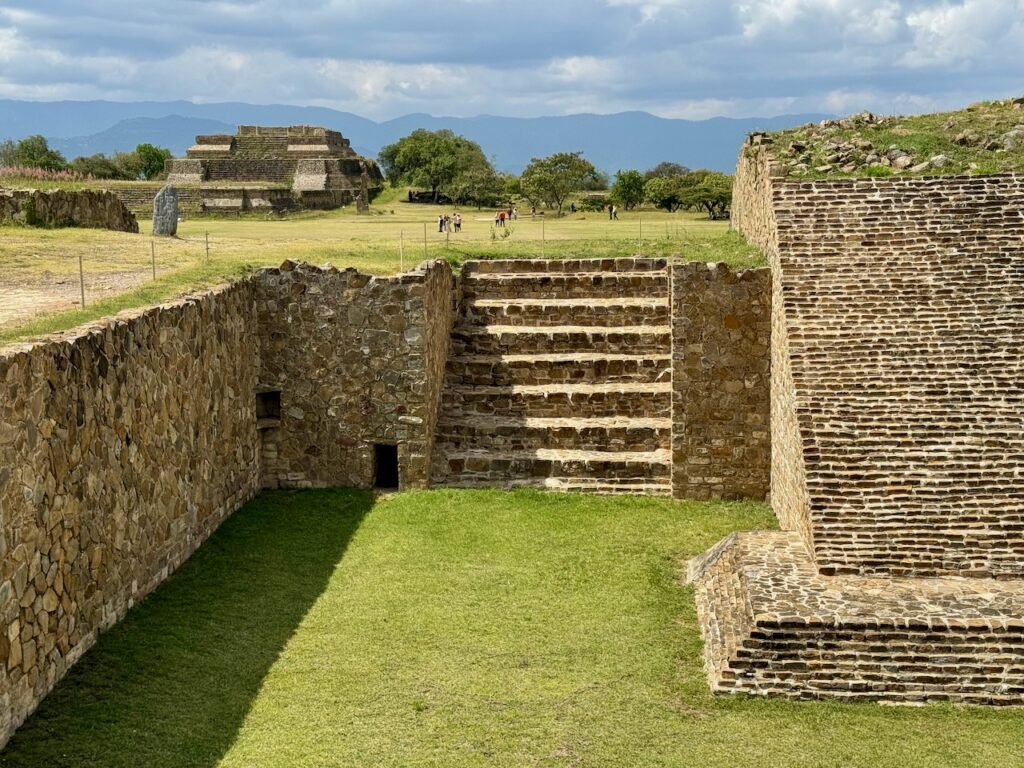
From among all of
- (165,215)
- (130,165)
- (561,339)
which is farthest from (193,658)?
(130,165)

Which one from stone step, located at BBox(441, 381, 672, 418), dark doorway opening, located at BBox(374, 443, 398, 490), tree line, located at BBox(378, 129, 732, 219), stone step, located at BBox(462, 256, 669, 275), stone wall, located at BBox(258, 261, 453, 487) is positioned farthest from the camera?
tree line, located at BBox(378, 129, 732, 219)

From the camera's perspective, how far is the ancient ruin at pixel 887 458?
32.7 ft

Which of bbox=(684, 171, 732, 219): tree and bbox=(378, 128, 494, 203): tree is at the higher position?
bbox=(378, 128, 494, 203): tree

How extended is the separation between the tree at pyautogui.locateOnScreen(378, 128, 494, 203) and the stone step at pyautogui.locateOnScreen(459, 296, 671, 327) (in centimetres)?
3165

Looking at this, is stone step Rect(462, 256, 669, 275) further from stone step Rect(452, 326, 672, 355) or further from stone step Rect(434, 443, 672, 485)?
stone step Rect(434, 443, 672, 485)

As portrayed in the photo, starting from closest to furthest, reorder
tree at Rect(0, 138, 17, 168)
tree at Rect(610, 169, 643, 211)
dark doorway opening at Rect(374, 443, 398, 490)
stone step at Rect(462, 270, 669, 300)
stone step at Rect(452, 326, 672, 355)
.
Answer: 1. dark doorway opening at Rect(374, 443, 398, 490)
2. stone step at Rect(452, 326, 672, 355)
3. stone step at Rect(462, 270, 669, 300)
4. tree at Rect(610, 169, 643, 211)
5. tree at Rect(0, 138, 17, 168)

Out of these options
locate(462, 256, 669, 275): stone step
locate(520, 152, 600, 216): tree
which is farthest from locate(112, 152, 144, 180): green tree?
locate(462, 256, 669, 275): stone step

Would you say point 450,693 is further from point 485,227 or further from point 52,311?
point 485,227

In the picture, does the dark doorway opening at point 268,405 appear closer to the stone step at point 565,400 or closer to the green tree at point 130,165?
the stone step at point 565,400

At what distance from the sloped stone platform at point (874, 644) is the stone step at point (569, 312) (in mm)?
7242

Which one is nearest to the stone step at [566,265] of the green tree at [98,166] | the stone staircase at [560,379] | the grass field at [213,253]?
the stone staircase at [560,379]

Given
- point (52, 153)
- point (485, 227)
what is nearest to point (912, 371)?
point (485, 227)

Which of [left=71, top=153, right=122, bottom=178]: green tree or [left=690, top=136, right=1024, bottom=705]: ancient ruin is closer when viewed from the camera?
[left=690, top=136, right=1024, bottom=705]: ancient ruin

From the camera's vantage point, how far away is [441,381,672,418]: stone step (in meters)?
16.3
